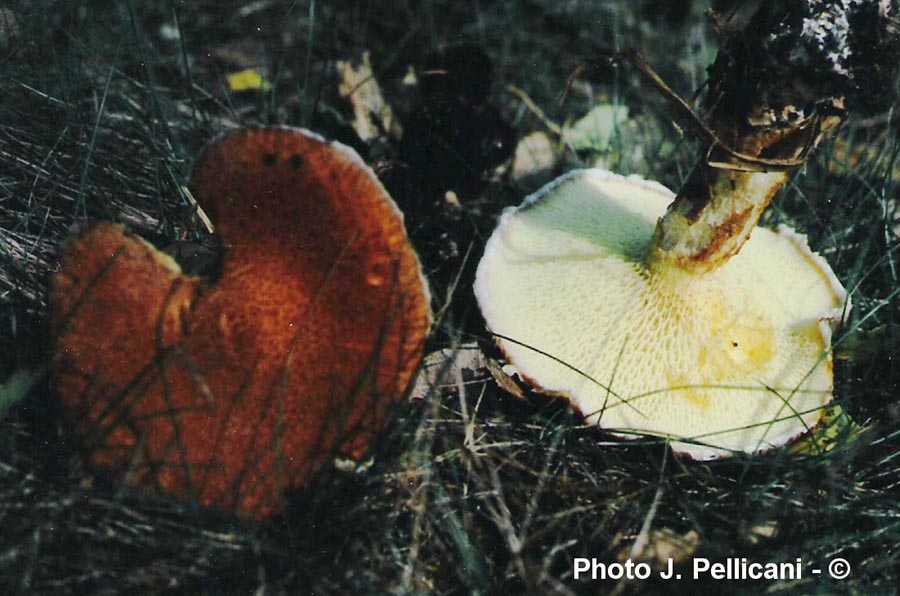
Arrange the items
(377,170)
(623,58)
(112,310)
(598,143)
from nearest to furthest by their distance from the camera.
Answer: (112,310) → (623,58) → (377,170) → (598,143)

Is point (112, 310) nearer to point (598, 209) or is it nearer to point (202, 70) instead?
point (598, 209)

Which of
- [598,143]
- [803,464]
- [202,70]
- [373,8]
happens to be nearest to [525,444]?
[803,464]

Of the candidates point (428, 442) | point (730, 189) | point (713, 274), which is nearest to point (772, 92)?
point (730, 189)

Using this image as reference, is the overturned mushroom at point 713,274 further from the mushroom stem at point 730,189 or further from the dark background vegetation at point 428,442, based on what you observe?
the dark background vegetation at point 428,442

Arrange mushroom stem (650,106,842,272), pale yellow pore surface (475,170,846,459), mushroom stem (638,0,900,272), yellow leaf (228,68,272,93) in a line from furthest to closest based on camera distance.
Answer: yellow leaf (228,68,272,93) < pale yellow pore surface (475,170,846,459) < mushroom stem (650,106,842,272) < mushroom stem (638,0,900,272)

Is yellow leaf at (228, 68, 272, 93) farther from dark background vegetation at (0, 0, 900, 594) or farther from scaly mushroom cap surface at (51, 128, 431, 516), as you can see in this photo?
scaly mushroom cap surface at (51, 128, 431, 516)

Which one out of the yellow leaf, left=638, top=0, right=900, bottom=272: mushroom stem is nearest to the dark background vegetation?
the yellow leaf

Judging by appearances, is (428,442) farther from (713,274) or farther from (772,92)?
(772,92)
